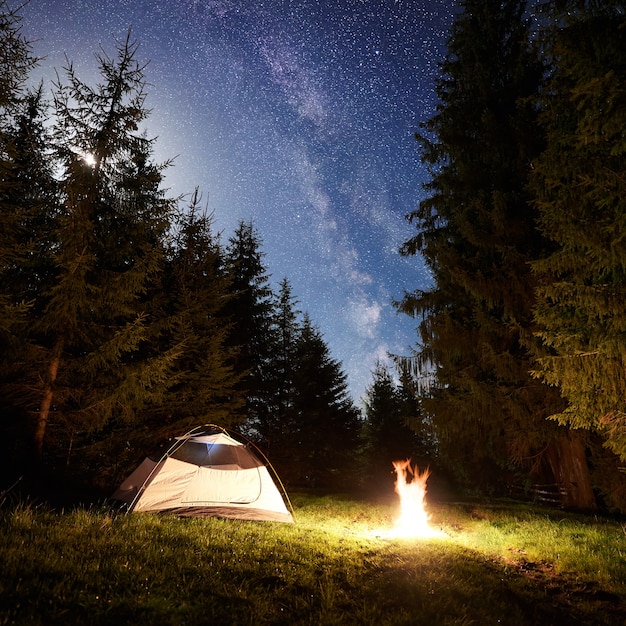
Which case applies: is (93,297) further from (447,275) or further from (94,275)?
(447,275)

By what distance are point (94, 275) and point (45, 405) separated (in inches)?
130

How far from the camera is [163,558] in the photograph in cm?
494

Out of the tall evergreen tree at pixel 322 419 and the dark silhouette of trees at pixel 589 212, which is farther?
the tall evergreen tree at pixel 322 419

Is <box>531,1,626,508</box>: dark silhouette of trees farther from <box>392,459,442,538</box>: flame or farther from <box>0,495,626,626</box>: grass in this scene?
<box>392,459,442,538</box>: flame

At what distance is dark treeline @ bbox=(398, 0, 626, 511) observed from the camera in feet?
21.4

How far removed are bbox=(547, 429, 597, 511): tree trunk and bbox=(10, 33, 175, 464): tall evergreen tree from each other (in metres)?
12.6

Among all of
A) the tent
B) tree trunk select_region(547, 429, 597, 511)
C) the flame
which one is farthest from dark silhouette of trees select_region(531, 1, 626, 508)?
the tent

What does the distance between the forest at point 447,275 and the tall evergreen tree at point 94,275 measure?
0.18 ft

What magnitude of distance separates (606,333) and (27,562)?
881cm

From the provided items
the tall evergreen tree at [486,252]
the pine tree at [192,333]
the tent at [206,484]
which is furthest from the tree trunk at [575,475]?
the pine tree at [192,333]

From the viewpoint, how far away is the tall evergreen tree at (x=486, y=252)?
11711 millimetres

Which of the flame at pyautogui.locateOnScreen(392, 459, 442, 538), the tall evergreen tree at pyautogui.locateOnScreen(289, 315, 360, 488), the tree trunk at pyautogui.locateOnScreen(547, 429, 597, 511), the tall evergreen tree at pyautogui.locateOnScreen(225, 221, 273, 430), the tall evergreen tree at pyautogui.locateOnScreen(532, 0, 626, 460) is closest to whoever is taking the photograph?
the tall evergreen tree at pyautogui.locateOnScreen(532, 0, 626, 460)

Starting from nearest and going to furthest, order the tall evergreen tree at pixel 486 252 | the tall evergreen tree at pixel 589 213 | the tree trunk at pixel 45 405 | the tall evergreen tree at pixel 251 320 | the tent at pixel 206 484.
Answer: the tall evergreen tree at pixel 589 213 → the tent at pixel 206 484 → the tree trunk at pixel 45 405 → the tall evergreen tree at pixel 486 252 → the tall evergreen tree at pixel 251 320

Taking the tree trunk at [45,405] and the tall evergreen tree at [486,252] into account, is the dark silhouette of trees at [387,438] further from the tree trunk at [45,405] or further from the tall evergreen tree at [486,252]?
the tree trunk at [45,405]
